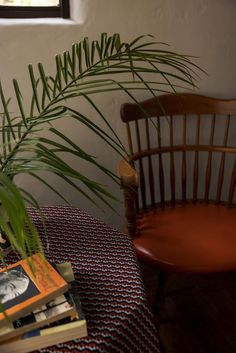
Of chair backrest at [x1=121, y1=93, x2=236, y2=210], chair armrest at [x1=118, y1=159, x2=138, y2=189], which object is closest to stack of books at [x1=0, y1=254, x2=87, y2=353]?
chair armrest at [x1=118, y1=159, x2=138, y2=189]

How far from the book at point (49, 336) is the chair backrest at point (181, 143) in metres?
0.77

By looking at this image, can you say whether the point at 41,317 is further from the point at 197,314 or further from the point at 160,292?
the point at 197,314

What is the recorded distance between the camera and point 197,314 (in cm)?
156

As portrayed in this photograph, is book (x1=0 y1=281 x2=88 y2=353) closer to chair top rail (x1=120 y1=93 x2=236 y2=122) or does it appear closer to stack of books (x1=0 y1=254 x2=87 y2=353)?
stack of books (x1=0 y1=254 x2=87 y2=353)

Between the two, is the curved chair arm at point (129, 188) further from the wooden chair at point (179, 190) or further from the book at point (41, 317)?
the book at point (41, 317)

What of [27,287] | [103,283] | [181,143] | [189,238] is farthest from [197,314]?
[27,287]

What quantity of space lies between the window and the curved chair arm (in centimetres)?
73

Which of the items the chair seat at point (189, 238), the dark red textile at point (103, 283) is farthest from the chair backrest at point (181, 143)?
the dark red textile at point (103, 283)

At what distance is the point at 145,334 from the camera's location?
78 cm

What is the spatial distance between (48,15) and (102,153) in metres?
0.62

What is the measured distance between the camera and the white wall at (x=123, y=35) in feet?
4.37

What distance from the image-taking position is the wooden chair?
1.16 meters

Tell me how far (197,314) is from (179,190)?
0.59 metres

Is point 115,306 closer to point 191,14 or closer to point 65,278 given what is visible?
point 65,278
